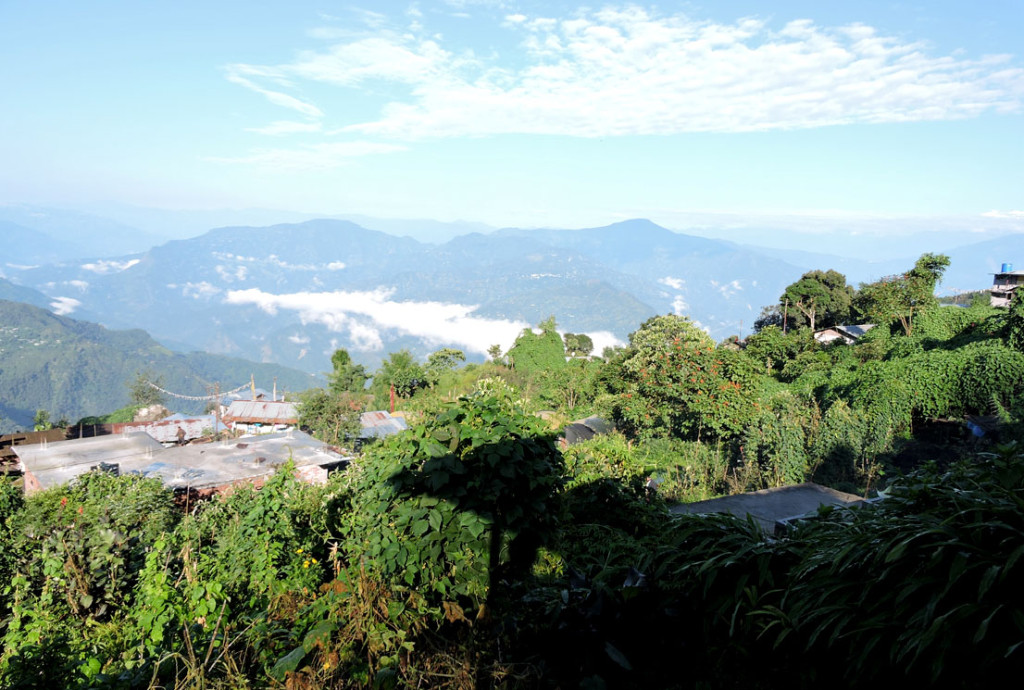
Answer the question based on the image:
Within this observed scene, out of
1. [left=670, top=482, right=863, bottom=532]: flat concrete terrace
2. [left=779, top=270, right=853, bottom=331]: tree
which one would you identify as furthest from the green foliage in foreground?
[left=779, top=270, right=853, bottom=331]: tree

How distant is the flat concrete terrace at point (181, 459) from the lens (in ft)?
52.7

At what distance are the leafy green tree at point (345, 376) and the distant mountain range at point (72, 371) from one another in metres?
91.9

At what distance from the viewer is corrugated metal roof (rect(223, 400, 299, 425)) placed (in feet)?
150

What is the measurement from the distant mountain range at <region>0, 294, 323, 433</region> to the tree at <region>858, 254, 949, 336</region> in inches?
4887

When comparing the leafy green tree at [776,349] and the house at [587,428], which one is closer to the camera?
the house at [587,428]

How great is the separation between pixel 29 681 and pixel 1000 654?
12.1 feet

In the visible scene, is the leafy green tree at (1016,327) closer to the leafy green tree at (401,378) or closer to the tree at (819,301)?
the tree at (819,301)

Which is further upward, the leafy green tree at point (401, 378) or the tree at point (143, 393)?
the leafy green tree at point (401, 378)

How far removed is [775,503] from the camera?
6988 millimetres

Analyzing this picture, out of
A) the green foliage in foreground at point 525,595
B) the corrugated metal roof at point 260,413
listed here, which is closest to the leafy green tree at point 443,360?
the corrugated metal roof at point 260,413

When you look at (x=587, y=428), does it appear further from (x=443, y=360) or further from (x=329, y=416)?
(x=443, y=360)

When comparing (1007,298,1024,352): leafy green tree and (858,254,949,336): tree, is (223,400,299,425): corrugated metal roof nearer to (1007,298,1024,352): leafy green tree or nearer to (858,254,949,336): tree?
(858,254,949,336): tree

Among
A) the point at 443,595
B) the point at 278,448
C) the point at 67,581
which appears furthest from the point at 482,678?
the point at 278,448

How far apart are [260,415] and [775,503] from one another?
1812 inches
